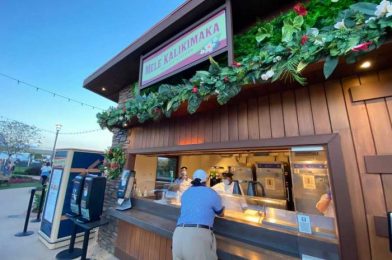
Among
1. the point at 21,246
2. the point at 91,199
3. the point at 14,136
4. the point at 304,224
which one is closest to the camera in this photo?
the point at 304,224

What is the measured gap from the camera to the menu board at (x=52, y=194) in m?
4.36

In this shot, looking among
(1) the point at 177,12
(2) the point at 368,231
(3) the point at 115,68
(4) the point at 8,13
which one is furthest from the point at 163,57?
(4) the point at 8,13

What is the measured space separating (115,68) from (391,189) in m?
4.93

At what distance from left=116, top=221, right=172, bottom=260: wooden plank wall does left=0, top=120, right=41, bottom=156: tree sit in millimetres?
17683

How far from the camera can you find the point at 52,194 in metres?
4.56

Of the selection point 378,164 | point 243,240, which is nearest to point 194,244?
point 243,240

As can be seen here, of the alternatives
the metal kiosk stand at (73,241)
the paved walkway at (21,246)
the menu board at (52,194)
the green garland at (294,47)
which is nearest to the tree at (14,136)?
the paved walkway at (21,246)

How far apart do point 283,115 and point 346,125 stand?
0.58 m

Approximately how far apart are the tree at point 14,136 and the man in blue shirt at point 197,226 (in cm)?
1984

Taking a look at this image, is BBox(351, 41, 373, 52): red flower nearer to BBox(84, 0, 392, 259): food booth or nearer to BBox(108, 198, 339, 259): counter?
BBox(84, 0, 392, 259): food booth

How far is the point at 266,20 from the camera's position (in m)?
2.57

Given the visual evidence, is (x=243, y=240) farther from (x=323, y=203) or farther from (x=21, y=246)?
(x=21, y=246)

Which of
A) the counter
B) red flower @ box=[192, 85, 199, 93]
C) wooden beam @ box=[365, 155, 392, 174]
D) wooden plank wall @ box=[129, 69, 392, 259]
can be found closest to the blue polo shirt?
the counter

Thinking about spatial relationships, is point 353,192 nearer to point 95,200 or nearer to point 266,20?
point 266,20
